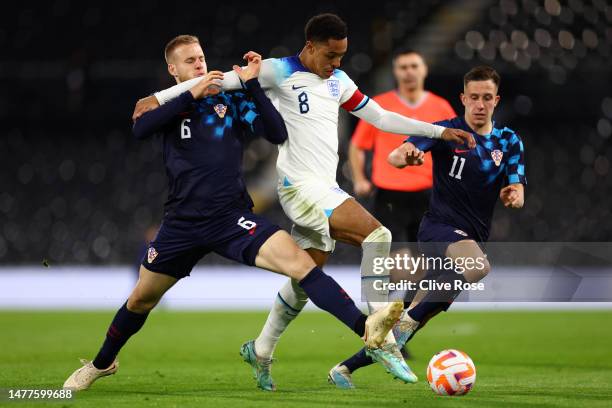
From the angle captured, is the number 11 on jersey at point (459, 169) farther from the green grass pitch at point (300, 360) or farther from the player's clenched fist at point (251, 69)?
the player's clenched fist at point (251, 69)

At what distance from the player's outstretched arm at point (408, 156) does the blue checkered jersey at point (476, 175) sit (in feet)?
1.25

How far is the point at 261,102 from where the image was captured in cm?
505

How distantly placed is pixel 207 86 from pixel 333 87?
753 millimetres

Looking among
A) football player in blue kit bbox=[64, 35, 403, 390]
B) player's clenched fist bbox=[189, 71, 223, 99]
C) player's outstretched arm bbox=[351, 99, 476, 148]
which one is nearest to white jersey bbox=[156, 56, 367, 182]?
football player in blue kit bbox=[64, 35, 403, 390]

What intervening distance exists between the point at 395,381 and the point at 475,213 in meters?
1.14

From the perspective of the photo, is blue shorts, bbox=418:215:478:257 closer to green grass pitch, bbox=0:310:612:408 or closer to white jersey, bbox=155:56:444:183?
white jersey, bbox=155:56:444:183

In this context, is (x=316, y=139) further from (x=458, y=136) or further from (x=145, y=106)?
(x=145, y=106)

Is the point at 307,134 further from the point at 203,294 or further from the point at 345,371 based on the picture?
the point at 203,294

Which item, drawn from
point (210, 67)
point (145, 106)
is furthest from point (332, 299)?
point (210, 67)

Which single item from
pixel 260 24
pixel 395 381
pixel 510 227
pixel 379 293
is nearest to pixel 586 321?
pixel 510 227

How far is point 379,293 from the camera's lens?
4.97 metres

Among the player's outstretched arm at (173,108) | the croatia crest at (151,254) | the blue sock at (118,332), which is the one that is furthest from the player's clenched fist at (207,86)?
the blue sock at (118,332)

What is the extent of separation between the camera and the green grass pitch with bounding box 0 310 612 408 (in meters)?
5.05

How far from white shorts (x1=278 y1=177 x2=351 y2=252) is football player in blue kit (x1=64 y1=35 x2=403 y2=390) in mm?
185
